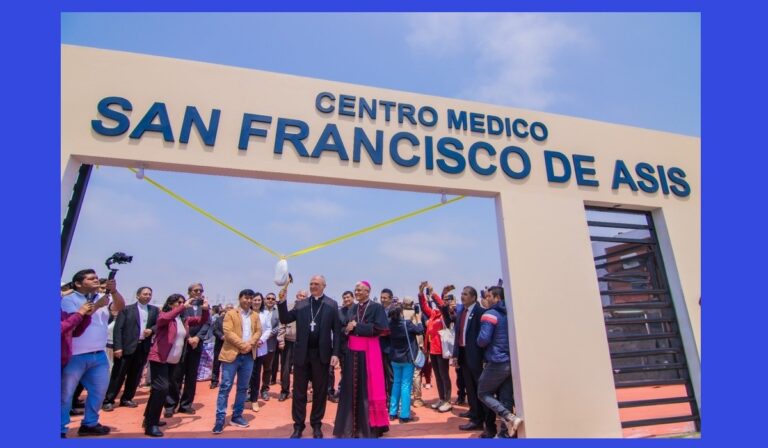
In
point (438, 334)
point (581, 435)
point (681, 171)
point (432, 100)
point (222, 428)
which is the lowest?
point (581, 435)

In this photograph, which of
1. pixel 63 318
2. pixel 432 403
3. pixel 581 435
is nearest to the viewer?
pixel 63 318

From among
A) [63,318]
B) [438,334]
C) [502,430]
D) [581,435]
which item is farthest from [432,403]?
[63,318]

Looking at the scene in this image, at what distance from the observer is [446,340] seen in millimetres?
6598

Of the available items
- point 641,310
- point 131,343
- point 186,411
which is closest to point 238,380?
point 186,411

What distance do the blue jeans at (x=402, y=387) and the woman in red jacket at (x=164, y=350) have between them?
283 cm

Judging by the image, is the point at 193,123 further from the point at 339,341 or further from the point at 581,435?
the point at 581,435

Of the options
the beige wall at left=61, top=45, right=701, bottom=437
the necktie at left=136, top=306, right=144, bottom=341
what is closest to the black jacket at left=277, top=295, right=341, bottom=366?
the beige wall at left=61, top=45, right=701, bottom=437

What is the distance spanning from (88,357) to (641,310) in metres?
6.80

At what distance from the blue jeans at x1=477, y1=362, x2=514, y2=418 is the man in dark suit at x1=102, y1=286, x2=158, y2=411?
15.3 ft

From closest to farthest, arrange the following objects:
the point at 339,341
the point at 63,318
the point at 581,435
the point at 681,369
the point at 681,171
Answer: the point at 63,318 < the point at 581,435 < the point at 339,341 < the point at 681,369 < the point at 681,171

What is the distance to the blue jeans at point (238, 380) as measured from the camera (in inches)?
193

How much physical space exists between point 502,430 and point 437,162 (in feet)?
10.7

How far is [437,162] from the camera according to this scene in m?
5.07

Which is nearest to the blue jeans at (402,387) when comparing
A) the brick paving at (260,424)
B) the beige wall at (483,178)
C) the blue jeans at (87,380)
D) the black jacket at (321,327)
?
the brick paving at (260,424)
